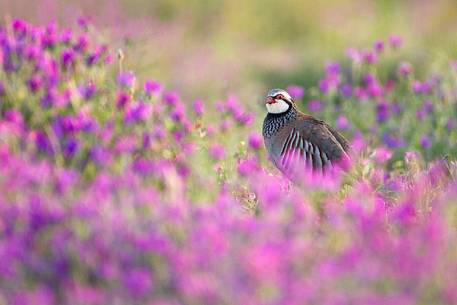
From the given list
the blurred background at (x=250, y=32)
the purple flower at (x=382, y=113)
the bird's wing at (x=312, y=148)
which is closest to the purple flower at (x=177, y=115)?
the bird's wing at (x=312, y=148)

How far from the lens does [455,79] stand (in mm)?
9148

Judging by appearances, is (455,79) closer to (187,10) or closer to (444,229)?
(444,229)

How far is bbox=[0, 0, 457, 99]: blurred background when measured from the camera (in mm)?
13250

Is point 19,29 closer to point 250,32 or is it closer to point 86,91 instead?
point 86,91

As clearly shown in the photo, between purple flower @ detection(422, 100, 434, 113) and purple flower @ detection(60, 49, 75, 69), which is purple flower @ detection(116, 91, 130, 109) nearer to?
purple flower @ detection(60, 49, 75, 69)

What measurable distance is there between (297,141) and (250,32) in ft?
33.6

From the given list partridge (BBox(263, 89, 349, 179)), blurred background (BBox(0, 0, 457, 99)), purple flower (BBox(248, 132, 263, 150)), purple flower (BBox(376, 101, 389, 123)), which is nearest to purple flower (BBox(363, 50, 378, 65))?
purple flower (BBox(376, 101, 389, 123))

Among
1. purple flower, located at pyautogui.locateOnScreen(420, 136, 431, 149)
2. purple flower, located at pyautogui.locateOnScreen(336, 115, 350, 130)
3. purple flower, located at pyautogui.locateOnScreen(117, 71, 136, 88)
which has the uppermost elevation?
purple flower, located at pyautogui.locateOnScreen(336, 115, 350, 130)

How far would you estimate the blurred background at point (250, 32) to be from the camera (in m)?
13.2

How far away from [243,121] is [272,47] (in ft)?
31.6

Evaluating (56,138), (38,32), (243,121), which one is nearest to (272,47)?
(243,121)

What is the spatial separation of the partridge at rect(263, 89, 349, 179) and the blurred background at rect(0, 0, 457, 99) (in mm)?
4124

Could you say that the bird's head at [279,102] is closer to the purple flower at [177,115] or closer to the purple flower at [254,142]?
the purple flower at [254,142]

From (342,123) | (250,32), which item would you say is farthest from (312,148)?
(250,32)
